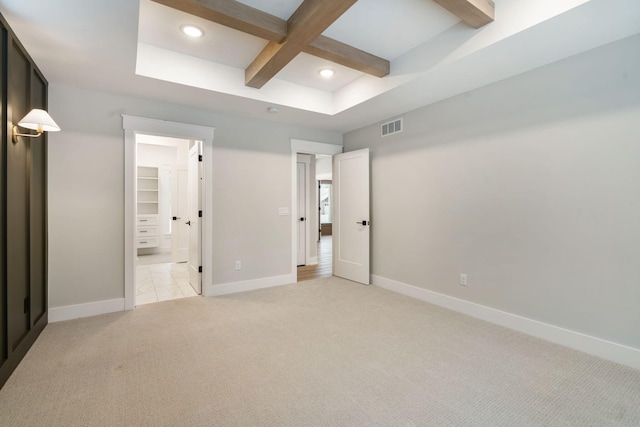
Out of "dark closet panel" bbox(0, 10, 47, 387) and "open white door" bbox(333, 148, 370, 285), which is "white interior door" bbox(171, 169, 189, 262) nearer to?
"dark closet panel" bbox(0, 10, 47, 387)

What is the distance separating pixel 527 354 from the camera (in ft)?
7.75

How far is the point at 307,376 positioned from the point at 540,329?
7.18ft

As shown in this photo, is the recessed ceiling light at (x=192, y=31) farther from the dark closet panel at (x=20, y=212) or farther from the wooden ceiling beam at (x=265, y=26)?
the dark closet panel at (x=20, y=212)

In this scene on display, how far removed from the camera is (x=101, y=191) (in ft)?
10.6

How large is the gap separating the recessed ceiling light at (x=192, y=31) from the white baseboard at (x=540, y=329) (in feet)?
12.0

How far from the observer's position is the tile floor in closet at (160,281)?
12.9 ft

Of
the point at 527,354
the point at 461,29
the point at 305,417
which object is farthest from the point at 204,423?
the point at 461,29

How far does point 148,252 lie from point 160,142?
2.87 meters

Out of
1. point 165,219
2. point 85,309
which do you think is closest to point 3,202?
point 85,309

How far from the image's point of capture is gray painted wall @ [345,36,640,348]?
224 centimetres

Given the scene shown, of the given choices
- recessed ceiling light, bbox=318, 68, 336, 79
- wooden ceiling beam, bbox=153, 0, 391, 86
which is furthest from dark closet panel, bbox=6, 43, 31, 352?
recessed ceiling light, bbox=318, 68, 336, 79

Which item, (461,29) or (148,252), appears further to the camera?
(148,252)

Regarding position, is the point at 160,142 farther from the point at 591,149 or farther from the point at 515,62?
the point at 591,149

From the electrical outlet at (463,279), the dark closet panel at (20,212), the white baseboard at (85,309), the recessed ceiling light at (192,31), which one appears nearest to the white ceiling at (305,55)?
the recessed ceiling light at (192,31)
